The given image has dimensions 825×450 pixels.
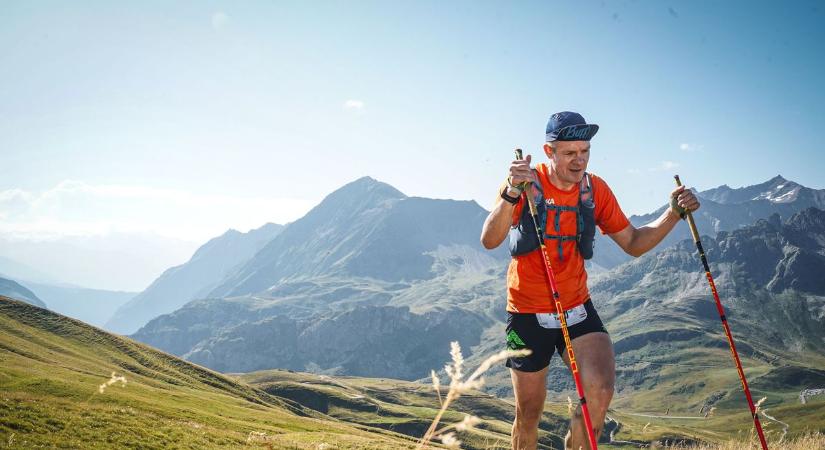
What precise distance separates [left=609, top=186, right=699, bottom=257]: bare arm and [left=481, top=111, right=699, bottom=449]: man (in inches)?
1.2

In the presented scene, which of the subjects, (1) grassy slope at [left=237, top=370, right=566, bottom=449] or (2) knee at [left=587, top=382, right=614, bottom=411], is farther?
(1) grassy slope at [left=237, top=370, right=566, bottom=449]

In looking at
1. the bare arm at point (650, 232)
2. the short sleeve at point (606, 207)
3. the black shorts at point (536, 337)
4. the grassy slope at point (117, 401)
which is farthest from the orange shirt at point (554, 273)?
the grassy slope at point (117, 401)

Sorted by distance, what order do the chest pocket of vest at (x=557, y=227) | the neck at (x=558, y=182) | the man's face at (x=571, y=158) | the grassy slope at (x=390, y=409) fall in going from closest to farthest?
the chest pocket of vest at (x=557, y=227), the man's face at (x=571, y=158), the neck at (x=558, y=182), the grassy slope at (x=390, y=409)

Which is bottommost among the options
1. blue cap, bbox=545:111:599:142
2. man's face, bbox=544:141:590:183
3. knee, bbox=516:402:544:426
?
knee, bbox=516:402:544:426

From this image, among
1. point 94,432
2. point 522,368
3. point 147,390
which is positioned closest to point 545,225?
point 522,368

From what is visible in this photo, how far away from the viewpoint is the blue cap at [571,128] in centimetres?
722

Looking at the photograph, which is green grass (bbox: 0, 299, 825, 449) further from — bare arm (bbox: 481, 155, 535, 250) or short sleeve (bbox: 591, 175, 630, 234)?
short sleeve (bbox: 591, 175, 630, 234)

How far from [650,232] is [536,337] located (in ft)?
7.90

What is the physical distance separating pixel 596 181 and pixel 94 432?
16191 millimetres

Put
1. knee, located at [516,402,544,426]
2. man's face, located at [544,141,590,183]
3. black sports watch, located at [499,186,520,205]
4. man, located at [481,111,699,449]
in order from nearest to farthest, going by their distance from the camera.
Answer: black sports watch, located at [499,186,520,205]
man, located at [481,111,699,449]
knee, located at [516,402,544,426]
man's face, located at [544,141,590,183]

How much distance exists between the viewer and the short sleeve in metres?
7.95

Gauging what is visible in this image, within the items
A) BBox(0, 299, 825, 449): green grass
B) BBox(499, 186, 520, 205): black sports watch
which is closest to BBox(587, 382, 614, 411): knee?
BBox(0, 299, 825, 449): green grass

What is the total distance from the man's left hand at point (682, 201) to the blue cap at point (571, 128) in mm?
1546

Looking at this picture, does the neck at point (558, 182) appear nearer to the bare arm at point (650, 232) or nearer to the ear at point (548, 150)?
the ear at point (548, 150)
